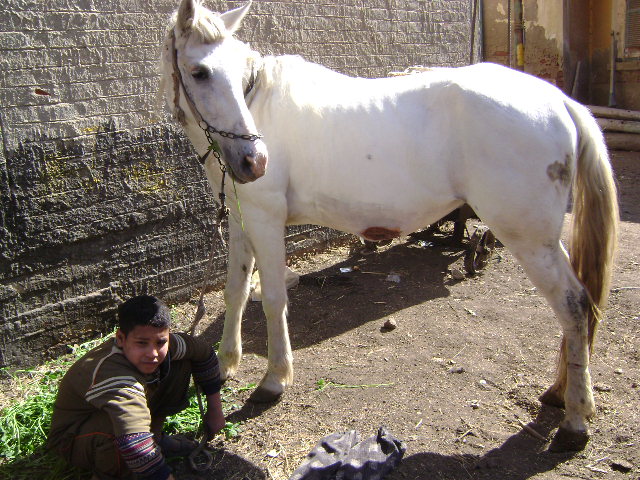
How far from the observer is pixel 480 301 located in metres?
5.19

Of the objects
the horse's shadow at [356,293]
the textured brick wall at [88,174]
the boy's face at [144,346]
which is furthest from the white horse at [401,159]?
the textured brick wall at [88,174]

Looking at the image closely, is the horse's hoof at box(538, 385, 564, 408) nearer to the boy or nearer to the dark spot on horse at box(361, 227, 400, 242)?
the dark spot on horse at box(361, 227, 400, 242)

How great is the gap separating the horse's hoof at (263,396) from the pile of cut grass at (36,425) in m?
0.14

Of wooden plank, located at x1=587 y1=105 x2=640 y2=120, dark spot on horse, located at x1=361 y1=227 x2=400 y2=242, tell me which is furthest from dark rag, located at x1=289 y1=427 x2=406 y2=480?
wooden plank, located at x1=587 y1=105 x2=640 y2=120

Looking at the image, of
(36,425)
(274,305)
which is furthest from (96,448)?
(274,305)

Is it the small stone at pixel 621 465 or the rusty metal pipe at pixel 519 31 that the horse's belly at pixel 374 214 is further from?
the rusty metal pipe at pixel 519 31

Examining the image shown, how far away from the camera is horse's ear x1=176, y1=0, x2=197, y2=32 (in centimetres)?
298

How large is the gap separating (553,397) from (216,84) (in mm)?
2560

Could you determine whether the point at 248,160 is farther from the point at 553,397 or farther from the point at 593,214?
the point at 553,397

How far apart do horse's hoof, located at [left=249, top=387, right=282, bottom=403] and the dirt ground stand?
0.19ft

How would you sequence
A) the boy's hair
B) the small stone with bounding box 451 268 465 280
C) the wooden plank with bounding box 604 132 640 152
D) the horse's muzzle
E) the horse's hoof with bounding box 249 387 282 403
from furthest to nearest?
the wooden plank with bounding box 604 132 640 152 < the small stone with bounding box 451 268 465 280 < the horse's hoof with bounding box 249 387 282 403 < the horse's muzzle < the boy's hair

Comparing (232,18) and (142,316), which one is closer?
(142,316)

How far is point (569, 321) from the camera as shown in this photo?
3213mm

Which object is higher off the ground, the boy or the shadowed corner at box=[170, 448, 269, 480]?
the boy
